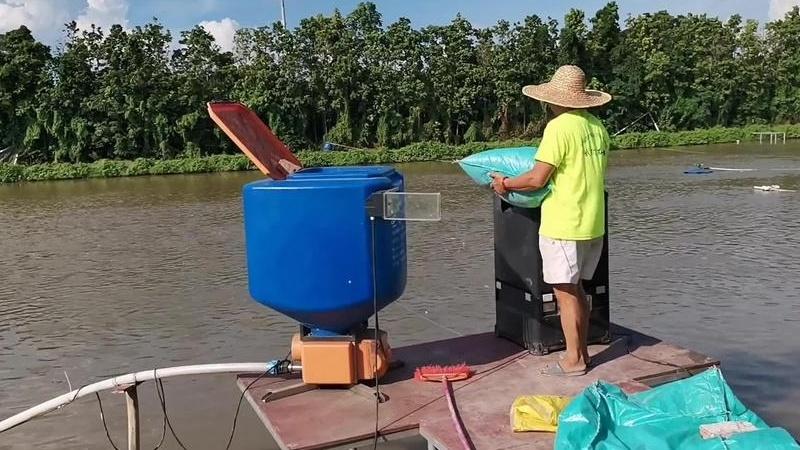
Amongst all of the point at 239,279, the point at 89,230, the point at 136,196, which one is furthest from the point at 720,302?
the point at 136,196

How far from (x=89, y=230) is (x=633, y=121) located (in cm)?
4011

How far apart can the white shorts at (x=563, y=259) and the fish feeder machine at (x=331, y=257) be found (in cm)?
68

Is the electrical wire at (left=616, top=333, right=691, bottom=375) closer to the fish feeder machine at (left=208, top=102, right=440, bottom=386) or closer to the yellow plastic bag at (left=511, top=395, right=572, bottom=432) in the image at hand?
the yellow plastic bag at (left=511, top=395, right=572, bottom=432)

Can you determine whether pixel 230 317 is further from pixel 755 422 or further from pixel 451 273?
pixel 755 422

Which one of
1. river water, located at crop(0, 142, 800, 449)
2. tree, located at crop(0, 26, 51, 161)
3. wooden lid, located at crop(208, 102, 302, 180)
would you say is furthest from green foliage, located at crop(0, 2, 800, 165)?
wooden lid, located at crop(208, 102, 302, 180)

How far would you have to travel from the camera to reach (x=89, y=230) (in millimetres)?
16391

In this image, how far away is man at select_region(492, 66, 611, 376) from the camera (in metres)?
3.79

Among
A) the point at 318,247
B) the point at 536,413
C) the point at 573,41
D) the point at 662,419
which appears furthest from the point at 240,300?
the point at 573,41

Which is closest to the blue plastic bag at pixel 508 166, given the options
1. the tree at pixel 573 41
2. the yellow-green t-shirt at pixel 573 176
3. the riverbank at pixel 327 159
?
the yellow-green t-shirt at pixel 573 176

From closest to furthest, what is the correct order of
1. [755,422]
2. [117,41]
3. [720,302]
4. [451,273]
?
[755,422]
[720,302]
[451,273]
[117,41]

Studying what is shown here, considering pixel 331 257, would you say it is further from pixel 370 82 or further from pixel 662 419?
pixel 370 82

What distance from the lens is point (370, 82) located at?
43719mm

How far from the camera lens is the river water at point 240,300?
564 centimetres

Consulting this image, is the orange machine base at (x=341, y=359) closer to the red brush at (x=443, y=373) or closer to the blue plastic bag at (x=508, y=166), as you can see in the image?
the red brush at (x=443, y=373)
